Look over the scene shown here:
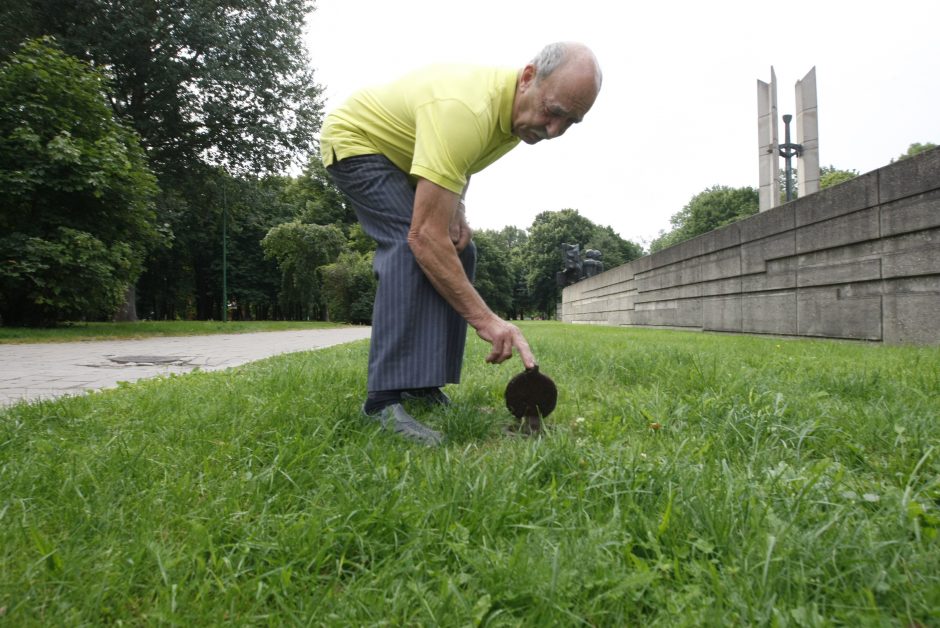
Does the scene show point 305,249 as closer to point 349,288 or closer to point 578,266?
point 349,288

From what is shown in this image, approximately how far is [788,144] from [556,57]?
48.2 feet

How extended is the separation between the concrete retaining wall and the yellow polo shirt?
17.2 ft

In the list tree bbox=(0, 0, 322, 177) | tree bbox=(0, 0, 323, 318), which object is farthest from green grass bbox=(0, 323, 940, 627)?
tree bbox=(0, 0, 322, 177)

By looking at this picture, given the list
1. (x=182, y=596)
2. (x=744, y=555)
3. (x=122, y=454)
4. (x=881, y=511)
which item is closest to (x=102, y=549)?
(x=182, y=596)

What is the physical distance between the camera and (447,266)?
212 cm

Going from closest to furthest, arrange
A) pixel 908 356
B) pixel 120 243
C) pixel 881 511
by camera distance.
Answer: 1. pixel 881 511
2. pixel 908 356
3. pixel 120 243

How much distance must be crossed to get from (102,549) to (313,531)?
0.45m

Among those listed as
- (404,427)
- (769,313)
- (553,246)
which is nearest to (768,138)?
(769,313)

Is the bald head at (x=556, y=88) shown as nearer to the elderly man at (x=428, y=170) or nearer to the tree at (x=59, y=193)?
the elderly man at (x=428, y=170)

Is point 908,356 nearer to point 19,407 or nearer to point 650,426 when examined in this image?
point 650,426

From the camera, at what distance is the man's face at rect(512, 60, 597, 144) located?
197 cm

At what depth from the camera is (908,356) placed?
4062 mm

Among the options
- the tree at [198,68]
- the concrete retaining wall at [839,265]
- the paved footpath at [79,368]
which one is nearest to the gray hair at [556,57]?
the paved footpath at [79,368]

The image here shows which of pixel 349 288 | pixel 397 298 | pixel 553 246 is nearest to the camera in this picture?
pixel 397 298
